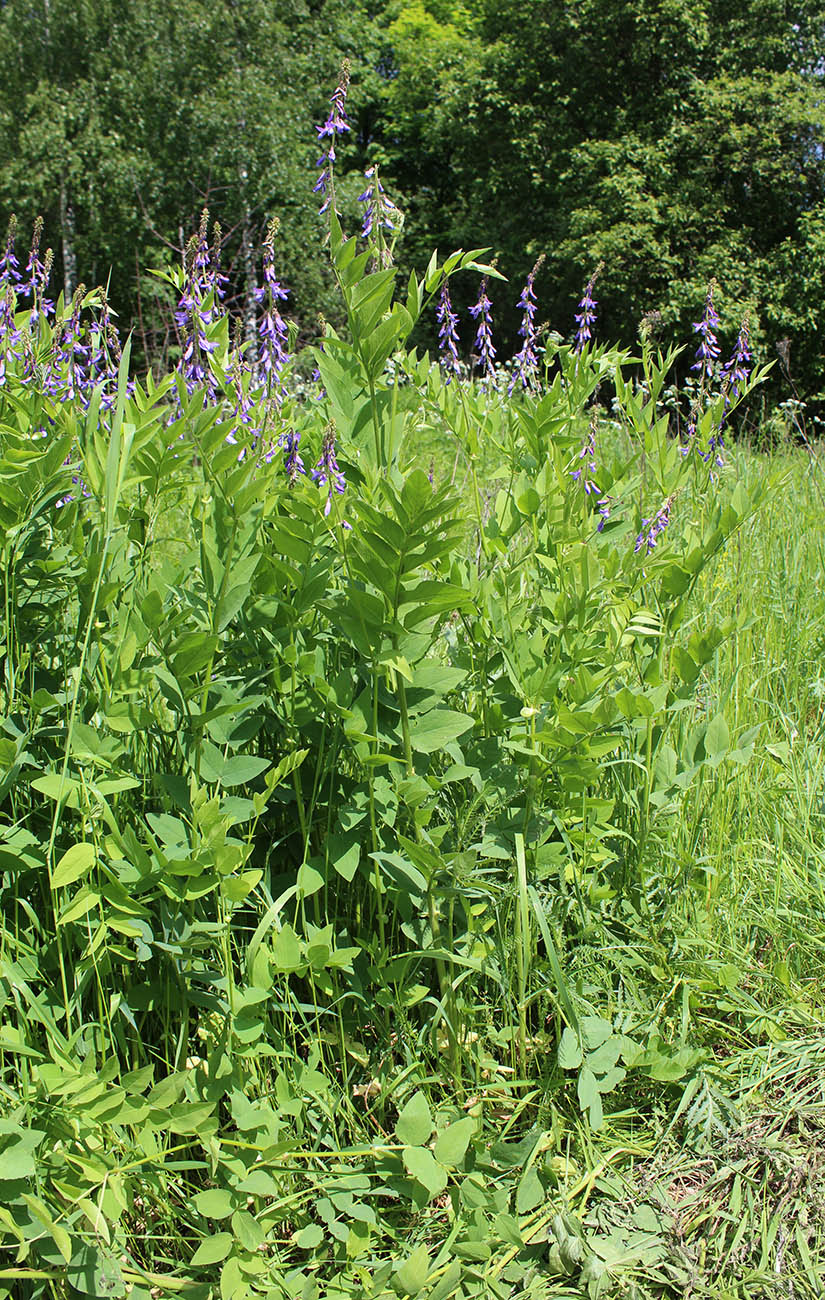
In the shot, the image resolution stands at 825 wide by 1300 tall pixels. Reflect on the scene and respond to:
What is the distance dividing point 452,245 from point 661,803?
22385 mm

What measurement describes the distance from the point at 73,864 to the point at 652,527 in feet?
4.72

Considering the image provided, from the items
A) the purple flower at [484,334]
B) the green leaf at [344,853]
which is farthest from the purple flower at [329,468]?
the purple flower at [484,334]

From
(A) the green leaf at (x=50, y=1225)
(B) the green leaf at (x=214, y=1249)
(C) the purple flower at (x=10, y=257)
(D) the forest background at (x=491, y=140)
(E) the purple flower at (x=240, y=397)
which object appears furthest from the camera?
(D) the forest background at (x=491, y=140)

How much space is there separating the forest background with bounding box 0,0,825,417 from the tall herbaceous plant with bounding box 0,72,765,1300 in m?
14.7

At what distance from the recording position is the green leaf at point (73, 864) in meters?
1.22

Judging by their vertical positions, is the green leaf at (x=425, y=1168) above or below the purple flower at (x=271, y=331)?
below

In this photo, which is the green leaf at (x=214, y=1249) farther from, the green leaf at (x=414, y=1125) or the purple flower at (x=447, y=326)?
the purple flower at (x=447, y=326)

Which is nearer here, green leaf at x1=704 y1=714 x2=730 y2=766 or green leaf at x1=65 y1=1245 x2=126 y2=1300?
green leaf at x1=65 y1=1245 x2=126 y2=1300

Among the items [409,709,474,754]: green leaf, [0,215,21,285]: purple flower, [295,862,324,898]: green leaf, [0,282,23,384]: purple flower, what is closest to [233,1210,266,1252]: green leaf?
[295,862,324,898]: green leaf

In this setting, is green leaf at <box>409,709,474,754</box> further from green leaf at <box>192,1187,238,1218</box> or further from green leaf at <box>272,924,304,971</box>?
green leaf at <box>192,1187,238,1218</box>

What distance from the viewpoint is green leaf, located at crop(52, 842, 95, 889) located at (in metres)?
1.22

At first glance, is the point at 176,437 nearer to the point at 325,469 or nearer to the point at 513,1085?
the point at 325,469

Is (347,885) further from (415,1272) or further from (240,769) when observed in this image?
(415,1272)

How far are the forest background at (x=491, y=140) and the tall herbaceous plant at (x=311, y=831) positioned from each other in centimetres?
1472
